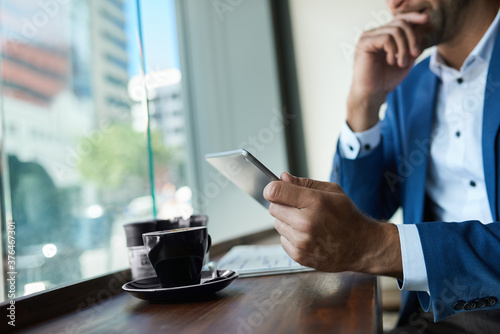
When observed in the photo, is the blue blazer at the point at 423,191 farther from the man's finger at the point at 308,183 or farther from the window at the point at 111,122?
the window at the point at 111,122

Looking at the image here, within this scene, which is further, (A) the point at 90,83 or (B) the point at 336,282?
(A) the point at 90,83

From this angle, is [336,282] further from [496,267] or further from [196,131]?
[196,131]

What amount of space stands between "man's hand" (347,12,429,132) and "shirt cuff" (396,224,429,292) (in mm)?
566

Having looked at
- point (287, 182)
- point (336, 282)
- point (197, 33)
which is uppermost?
point (197, 33)

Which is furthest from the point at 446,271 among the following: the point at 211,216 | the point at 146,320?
the point at 211,216

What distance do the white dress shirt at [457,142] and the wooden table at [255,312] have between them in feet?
1.76

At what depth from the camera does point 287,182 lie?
667mm

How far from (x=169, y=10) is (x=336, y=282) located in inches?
59.5

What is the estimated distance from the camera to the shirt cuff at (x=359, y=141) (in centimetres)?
126

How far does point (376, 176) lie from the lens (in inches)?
51.7

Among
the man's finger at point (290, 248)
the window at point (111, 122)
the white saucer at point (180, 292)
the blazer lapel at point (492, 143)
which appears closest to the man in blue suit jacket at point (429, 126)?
the blazer lapel at point (492, 143)

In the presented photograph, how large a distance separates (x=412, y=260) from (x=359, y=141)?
56 cm

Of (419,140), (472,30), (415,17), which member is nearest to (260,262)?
(419,140)

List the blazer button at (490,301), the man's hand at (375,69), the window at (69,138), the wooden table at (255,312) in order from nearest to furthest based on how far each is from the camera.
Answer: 1. the wooden table at (255,312)
2. the blazer button at (490,301)
3. the window at (69,138)
4. the man's hand at (375,69)
